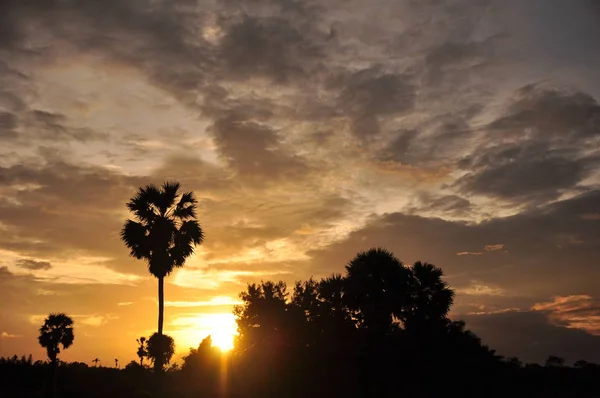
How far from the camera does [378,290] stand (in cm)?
5247

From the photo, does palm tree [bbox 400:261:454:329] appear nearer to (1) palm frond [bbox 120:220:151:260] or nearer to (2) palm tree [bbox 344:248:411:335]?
(2) palm tree [bbox 344:248:411:335]

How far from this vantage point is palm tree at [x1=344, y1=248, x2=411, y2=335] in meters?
51.9

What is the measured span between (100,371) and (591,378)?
153 ft

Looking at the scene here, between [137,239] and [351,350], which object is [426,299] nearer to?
[351,350]

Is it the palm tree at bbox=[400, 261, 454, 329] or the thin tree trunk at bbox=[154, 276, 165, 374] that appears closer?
the thin tree trunk at bbox=[154, 276, 165, 374]

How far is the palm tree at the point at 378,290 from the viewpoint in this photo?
170ft

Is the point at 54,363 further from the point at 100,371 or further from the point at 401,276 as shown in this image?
the point at 401,276

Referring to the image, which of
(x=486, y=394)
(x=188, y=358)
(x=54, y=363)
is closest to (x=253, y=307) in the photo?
(x=188, y=358)

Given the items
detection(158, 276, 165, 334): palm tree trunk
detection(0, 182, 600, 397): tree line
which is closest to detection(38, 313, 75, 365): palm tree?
detection(0, 182, 600, 397): tree line

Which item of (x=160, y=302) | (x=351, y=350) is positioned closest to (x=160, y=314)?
(x=160, y=302)

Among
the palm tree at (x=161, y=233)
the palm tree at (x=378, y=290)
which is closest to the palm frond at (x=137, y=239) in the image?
the palm tree at (x=161, y=233)

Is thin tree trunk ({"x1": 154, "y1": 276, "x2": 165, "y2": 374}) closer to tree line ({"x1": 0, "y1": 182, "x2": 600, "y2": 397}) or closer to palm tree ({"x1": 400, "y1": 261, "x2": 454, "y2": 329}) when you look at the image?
tree line ({"x1": 0, "y1": 182, "x2": 600, "y2": 397})

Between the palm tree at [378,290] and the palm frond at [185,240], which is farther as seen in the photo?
the palm tree at [378,290]

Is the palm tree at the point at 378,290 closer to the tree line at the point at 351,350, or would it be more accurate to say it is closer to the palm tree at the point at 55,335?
the tree line at the point at 351,350
